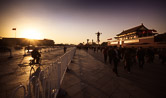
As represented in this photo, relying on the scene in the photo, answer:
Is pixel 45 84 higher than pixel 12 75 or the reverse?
higher

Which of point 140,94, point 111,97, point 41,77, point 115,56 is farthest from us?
point 115,56

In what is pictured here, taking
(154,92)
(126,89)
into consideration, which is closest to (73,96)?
(126,89)

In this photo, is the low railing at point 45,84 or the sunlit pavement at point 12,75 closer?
the low railing at point 45,84

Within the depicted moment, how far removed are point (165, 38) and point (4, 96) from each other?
2400cm

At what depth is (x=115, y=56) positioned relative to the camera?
481cm

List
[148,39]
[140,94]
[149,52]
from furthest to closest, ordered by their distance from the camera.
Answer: [148,39] < [149,52] < [140,94]

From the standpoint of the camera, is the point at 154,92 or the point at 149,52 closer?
the point at 154,92

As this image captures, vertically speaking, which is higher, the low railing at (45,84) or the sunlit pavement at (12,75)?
the low railing at (45,84)

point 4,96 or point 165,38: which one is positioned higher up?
point 165,38

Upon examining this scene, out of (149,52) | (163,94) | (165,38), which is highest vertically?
(165,38)

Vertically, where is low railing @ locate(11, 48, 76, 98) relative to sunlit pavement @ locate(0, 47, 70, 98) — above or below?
above

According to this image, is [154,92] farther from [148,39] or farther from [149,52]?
[148,39]

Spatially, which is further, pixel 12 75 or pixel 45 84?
pixel 12 75

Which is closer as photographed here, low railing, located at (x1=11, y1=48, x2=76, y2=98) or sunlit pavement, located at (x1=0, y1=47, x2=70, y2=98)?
low railing, located at (x1=11, y1=48, x2=76, y2=98)
